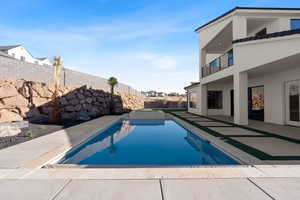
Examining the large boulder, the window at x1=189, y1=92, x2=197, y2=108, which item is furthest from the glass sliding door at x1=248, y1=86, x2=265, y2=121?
the large boulder

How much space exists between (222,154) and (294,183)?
6.71ft

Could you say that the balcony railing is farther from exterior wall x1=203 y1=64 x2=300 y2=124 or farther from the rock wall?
the rock wall

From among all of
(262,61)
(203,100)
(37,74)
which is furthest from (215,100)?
(37,74)

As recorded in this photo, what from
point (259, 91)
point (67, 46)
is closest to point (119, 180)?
point (259, 91)

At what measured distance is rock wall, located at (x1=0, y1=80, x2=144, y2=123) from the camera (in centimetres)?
1038

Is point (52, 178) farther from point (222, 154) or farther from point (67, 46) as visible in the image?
point (67, 46)

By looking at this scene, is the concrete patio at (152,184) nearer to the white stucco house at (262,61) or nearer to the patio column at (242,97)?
the white stucco house at (262,61)

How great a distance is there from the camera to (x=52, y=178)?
10.9ft

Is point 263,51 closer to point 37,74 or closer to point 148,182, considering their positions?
point 148,182

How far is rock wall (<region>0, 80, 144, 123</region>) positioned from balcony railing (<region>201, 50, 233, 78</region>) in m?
11.7

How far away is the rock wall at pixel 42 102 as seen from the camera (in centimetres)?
1038

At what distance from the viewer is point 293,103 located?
9430mm

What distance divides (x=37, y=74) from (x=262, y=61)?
14511 mm

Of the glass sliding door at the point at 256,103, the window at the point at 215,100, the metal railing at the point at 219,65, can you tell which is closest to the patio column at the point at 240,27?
the metal railing at the point at 219,65
